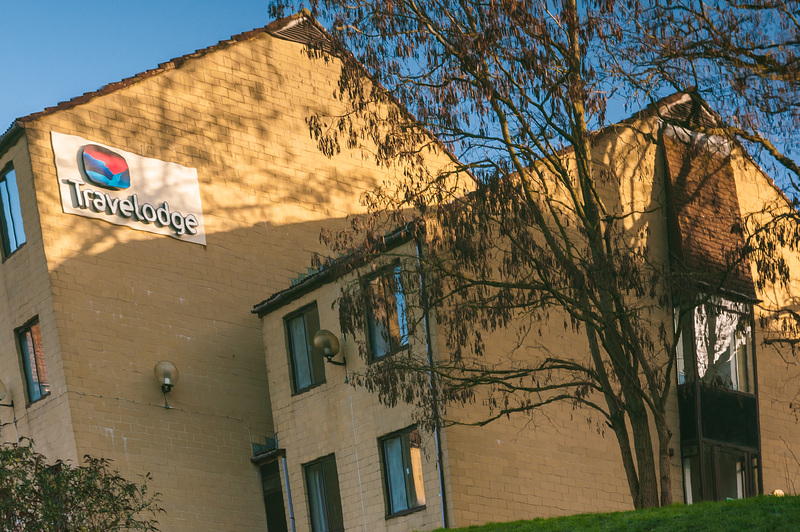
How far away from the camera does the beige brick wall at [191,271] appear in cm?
2317

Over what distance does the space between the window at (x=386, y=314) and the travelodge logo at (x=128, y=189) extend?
19.8 ft

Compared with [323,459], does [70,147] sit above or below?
above

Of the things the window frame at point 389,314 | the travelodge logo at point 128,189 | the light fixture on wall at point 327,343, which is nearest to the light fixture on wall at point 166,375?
the travelodge logo at point 128,189

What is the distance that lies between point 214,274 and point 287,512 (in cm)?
568

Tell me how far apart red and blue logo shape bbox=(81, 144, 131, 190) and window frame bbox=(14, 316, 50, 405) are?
3105 mm

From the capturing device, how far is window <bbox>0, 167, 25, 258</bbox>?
78.4 ft

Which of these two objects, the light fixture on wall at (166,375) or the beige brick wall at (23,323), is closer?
the beige brick wall at (23,323)

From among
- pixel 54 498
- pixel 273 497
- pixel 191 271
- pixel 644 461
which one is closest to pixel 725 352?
pixel 644 461

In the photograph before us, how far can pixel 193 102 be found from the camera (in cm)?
2645

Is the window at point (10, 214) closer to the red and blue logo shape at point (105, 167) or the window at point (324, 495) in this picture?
the red and blue logo shape at point (105, 167)

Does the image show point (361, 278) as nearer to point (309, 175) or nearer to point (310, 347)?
point (310, 347)

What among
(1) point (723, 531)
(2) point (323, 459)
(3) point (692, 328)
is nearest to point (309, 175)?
(2) point (323, 459)

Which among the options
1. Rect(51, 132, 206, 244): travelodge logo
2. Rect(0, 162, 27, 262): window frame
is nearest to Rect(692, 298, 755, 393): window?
Rect(51, 132, 206, 244): travelodge logo

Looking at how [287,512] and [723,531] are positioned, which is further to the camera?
[287,512]
